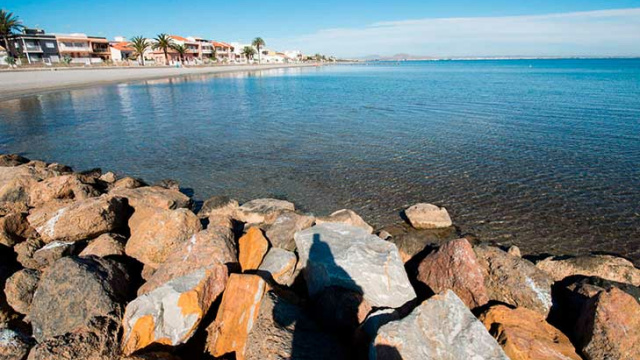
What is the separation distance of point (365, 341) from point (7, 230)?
8479mm

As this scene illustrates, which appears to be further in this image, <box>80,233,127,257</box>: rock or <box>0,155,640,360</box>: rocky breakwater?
<box>80,233,127,257</box>: rock

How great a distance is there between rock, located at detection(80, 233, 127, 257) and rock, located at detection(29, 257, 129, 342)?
128cm

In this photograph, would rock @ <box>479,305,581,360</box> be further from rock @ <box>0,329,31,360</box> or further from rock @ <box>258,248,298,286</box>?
rock @ <box>0,329,31,360</box>

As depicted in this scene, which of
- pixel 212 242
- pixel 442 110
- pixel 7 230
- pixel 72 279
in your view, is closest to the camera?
pixel 72 279

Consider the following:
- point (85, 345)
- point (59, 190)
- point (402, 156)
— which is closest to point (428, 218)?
point (402, 156)

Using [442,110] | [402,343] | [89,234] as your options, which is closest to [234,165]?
[89,234]

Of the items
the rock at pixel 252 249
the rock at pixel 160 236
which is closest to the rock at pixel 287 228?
the rock at pixel 252 249

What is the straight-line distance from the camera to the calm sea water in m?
10.8

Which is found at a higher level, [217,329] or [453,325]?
[453,325]

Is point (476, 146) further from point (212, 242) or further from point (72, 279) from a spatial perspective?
point (72, 279)

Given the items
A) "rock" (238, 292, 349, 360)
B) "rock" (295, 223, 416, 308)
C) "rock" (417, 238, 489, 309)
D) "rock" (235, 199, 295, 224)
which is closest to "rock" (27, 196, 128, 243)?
"rock" (235, 199, 295, 224)

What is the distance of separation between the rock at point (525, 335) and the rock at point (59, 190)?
10.6 meters

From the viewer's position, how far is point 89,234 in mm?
8164

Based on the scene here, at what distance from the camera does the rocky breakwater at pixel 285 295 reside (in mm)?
4609
